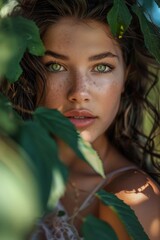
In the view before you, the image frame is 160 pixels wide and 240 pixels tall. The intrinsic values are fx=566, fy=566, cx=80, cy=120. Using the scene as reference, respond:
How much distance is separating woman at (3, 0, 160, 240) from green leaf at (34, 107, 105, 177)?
746mm

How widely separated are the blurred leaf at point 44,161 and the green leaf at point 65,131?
0.19 ft

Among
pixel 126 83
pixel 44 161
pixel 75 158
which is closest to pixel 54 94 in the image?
pixel 75 158

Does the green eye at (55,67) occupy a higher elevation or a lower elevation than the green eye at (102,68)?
higher

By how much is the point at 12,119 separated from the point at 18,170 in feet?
0.48

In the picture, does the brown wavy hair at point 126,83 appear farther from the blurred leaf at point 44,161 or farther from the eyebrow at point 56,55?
the blurred leaf at point 44,161

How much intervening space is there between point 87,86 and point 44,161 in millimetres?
944

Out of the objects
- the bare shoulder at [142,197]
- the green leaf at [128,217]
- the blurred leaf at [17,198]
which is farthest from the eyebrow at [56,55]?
the blurred leaf at [17,198]

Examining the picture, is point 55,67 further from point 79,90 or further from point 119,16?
point 119,16

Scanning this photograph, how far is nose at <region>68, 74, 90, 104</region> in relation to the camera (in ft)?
5.23

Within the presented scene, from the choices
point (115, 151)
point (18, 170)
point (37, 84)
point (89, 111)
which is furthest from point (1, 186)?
point (115, 151)

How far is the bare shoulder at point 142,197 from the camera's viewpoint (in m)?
1.66

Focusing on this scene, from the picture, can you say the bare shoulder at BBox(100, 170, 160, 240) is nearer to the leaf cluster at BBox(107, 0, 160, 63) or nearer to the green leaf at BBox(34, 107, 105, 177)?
the leaf cluster at BBox(107, 0, 160, 63)

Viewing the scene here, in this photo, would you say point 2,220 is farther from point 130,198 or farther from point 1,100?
point 130,198

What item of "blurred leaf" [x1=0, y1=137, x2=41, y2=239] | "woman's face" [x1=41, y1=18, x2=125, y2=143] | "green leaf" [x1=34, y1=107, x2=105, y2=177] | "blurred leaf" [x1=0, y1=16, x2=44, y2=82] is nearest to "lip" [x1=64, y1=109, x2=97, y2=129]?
"woman's face" [x1=41, y1=18, x2=125, y2=143]
